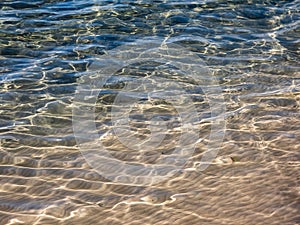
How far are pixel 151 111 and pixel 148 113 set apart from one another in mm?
62

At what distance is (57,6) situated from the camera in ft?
31.9

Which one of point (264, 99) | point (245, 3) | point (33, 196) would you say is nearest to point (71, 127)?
point (33, 196)

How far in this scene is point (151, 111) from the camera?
6188mm

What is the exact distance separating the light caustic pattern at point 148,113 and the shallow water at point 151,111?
0.03 meters

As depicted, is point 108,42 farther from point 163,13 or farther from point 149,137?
point 149,137

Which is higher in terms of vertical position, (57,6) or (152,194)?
(57,6)

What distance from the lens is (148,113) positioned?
6145 millimetres

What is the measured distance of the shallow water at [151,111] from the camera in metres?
4.40

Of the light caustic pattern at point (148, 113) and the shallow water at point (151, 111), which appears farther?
the light caustic pattern at point (148, 113)

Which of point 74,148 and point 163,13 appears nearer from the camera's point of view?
point 74,148

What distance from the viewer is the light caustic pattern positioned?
510 centimetres

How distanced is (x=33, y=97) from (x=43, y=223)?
8.60ft

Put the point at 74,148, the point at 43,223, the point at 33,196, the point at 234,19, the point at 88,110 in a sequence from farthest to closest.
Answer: the point at 234,19
the point at 88,110
the point at 74,148
the point at 33,196
the point at 43,223

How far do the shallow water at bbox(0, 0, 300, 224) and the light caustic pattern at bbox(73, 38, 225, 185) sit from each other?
0.09ft
